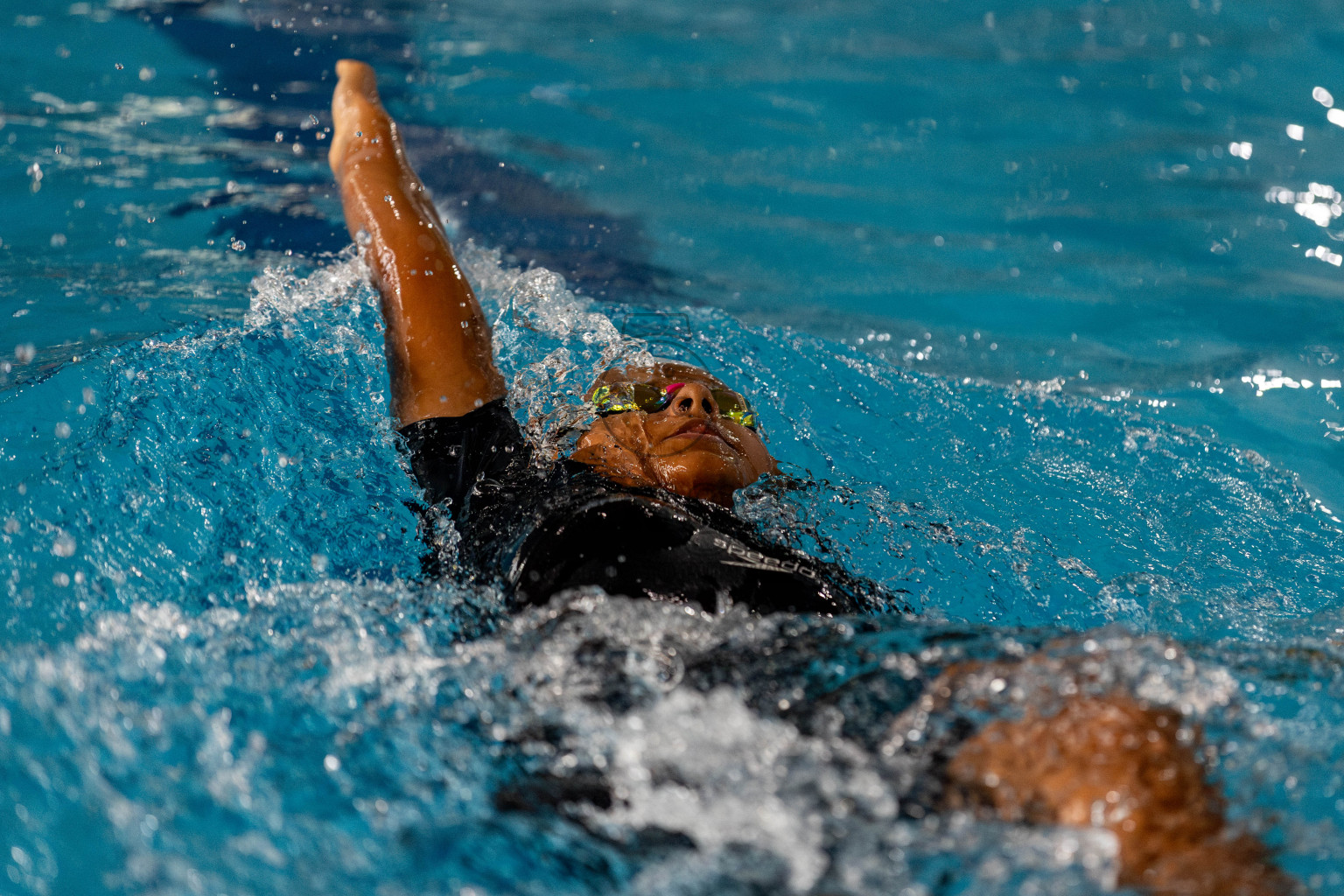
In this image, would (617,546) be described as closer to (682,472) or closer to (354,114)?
(682,472)

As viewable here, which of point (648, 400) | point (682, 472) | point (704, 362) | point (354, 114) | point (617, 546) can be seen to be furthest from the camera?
point (704, 362)

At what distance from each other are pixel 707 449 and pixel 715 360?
55.5 inches

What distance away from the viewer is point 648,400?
8.47 ft

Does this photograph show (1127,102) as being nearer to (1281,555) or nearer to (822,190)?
(822,190)

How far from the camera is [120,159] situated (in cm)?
459

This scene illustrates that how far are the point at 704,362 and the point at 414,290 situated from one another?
1.32m

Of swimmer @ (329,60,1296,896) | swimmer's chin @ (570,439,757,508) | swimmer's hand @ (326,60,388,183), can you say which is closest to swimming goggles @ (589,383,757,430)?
swimmer @ (329,60,1296,896)

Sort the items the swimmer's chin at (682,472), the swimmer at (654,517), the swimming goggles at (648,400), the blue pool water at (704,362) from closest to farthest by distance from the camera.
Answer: the swimmer at (654,517)
the blue pool water at (704,362)
the swimmer's chin at (682,472)
the swimming goggles at (648,400)

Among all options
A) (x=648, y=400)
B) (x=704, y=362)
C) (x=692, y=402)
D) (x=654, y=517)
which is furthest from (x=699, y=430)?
(x=704, y=362)

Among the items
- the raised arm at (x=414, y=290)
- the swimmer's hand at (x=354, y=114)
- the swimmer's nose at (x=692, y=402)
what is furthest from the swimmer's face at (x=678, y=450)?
the swimmer's hand at (x=354, y=114)

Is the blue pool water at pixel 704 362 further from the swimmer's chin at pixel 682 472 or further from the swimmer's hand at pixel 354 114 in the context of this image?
the swimmer's hand at pixel 354 114

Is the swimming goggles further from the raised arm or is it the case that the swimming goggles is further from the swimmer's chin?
the raised arm

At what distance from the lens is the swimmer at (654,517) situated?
1.44 m

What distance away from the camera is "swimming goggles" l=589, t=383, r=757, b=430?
8.41 ft
